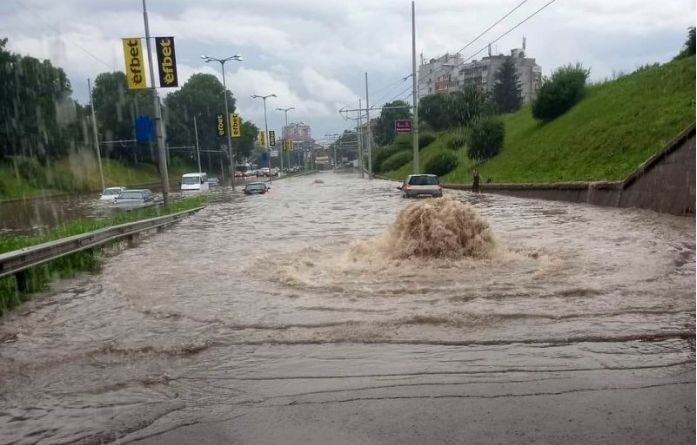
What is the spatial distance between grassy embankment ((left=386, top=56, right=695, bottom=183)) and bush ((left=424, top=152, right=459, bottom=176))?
4.57 meters

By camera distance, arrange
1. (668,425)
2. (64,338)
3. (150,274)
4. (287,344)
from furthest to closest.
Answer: (150,274) → (64,338) → (287,344) → (668,425)

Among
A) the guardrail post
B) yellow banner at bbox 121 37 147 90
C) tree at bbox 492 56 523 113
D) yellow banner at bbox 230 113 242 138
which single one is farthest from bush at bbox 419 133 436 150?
the guardrail post

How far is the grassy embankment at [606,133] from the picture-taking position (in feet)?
82.1

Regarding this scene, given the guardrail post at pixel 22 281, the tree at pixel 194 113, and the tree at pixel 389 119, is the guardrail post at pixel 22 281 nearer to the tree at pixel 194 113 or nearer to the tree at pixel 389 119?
Result: the tree at pixel 194 113

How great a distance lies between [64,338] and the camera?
653 cm

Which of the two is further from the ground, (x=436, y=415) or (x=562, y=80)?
(x=562, y=80)

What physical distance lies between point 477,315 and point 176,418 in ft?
12.3

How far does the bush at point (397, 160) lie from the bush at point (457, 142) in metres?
13.8

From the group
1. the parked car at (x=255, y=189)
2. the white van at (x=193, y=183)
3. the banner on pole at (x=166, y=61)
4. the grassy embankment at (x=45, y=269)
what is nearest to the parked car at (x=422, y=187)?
the banner on pole at (x=166, y=61)

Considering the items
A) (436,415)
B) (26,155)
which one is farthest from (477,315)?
(26,155)

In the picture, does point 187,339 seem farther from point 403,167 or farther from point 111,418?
point 403,167

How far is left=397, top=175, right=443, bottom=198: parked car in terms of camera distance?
29719mm

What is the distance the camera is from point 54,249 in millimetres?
10383

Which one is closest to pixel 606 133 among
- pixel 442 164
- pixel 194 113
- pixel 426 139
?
pixel 442 164
